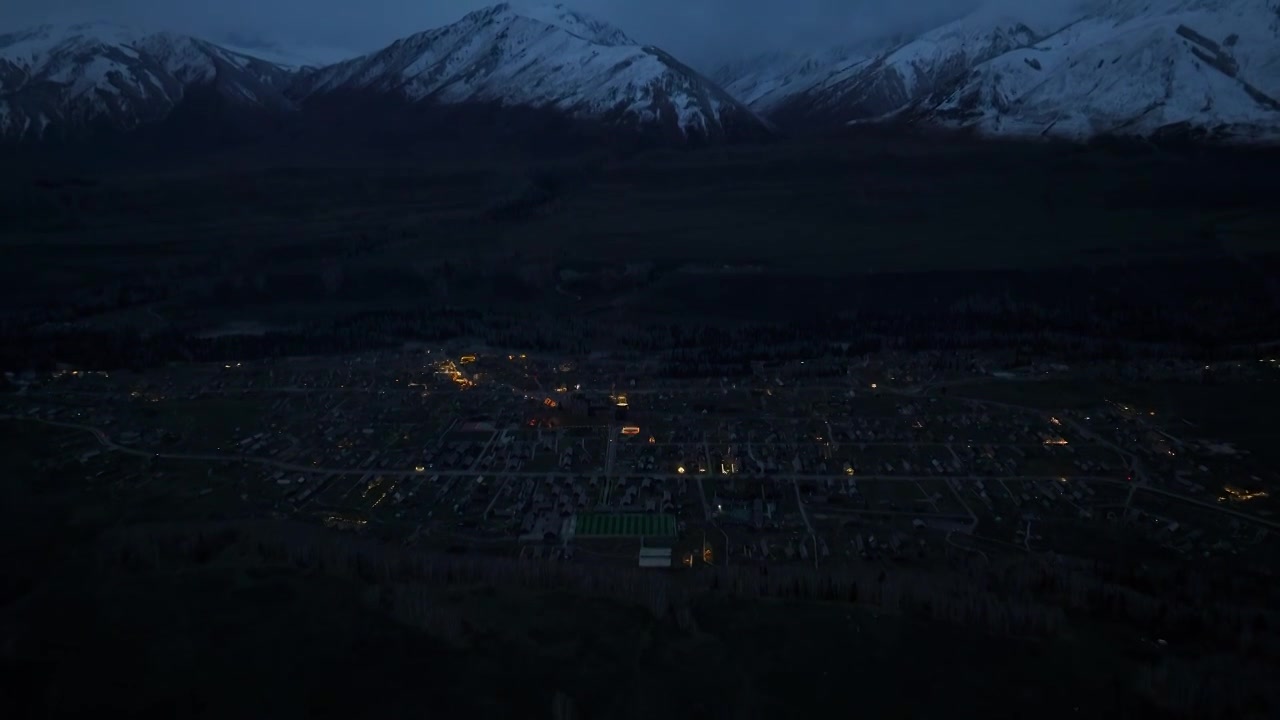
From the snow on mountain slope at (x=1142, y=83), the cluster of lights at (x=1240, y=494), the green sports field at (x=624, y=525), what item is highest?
the snow on mountain slope at (x=1142, y=83)

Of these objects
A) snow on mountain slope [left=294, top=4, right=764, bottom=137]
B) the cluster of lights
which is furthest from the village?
snow on mountain slope [left=294, top=4, right=764, bottom=137]

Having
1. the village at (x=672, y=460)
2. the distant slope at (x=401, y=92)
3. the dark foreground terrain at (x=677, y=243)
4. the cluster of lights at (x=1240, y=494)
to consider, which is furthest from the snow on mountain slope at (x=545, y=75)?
the cluster of lights at (x=1240, y=494)

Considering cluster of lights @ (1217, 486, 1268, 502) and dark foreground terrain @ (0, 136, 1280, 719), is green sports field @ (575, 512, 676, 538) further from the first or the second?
cluster of lights @ (1217, 486, 1268, 502)

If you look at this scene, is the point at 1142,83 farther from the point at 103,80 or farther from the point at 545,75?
the point at 103,80

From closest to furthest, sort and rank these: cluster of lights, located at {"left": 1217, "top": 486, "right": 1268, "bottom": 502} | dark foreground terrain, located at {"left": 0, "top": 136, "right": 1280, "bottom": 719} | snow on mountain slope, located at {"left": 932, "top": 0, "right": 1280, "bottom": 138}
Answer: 1. dark foreground terrain, located at {"left": 0, "top": 136, "right": 1280, "bottom": 719}
2. cluster of lights, located at {"left": 1217, "top": 486, "right": 1268, "bottom": 502}
3. snow on mountain slope, located at {"left": 932, "top": 0, "right": 1280, "bottom": 138}

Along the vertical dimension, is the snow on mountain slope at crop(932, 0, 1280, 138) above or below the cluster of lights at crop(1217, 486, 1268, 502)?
above

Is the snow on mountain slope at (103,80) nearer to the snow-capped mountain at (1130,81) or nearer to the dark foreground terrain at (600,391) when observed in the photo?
the dark foreground terrain at (600,391)
